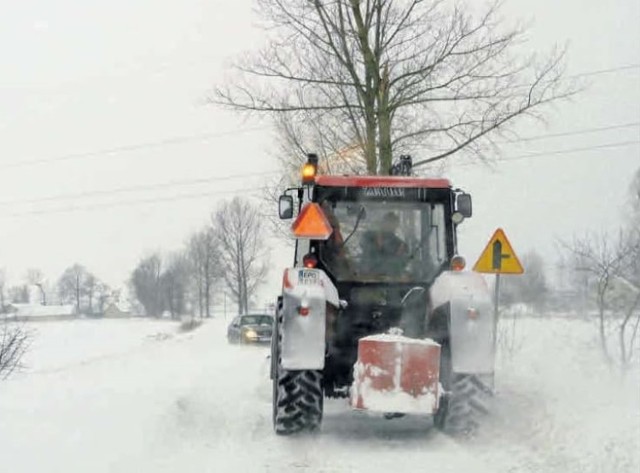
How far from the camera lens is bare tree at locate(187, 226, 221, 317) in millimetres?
67812

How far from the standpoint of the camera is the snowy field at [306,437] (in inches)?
279

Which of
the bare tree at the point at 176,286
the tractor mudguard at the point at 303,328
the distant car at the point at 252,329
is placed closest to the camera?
the tractor mudguard at the point at 303,328

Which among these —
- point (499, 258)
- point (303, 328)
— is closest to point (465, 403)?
point (303, 328)

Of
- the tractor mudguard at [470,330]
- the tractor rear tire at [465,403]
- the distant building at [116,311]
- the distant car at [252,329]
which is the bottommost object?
the distant building at [116,311]

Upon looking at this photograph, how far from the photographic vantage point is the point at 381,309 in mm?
9391

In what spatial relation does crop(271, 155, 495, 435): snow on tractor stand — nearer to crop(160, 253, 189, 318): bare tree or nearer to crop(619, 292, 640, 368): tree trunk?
crop(619, 292, 640, 368): tree trunk

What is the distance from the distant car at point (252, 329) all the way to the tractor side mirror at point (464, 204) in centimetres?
2182

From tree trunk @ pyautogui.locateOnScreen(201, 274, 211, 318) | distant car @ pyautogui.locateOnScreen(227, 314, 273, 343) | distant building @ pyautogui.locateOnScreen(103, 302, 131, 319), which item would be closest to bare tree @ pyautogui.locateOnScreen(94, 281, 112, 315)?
distant building @ pyautogui.locateOnScreen(103, 302, 131, 319)

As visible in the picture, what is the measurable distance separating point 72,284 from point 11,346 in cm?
12053

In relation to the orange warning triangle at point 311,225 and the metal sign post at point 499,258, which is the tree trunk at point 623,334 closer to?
the metal sign post at point 499,258

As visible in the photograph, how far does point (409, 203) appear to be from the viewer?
31.4 ft

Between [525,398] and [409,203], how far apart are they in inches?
119

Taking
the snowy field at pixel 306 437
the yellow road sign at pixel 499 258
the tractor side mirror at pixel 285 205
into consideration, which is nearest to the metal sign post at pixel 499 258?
the yellow road sign at pixel 499 258

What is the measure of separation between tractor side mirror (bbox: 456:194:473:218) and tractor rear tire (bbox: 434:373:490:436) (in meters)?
1.75
